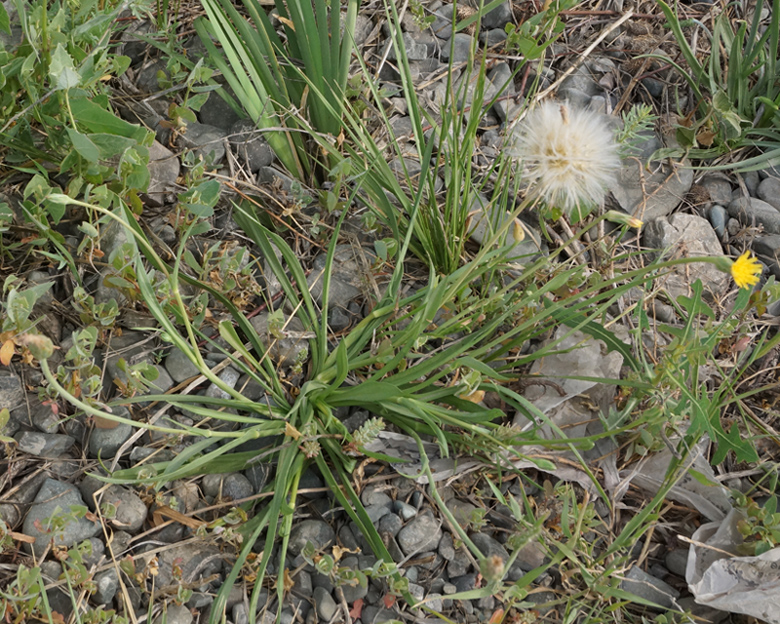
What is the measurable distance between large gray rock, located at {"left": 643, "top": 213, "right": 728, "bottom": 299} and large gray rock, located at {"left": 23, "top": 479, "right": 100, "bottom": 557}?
4.88 ft

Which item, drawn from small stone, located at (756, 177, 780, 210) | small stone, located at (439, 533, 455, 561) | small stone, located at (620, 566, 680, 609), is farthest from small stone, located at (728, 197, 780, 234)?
small stone, located at (439, 533, 455, 561)

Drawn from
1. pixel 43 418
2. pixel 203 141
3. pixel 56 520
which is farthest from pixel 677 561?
pixel 203 141

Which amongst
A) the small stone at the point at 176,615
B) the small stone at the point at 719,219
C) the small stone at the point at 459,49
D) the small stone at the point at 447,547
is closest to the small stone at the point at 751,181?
the small stone at the point at 719,219

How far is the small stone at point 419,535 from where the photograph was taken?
4.55 feet

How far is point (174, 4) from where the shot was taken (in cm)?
181

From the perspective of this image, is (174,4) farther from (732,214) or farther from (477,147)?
(732,214)

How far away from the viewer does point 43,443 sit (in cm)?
135

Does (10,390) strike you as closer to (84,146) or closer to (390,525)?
(84,146)

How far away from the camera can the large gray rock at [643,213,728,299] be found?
1787 millimetres

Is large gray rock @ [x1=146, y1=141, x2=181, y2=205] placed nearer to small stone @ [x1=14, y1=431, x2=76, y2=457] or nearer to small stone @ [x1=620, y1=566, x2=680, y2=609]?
small stone @ [x1=14, y1=431, x2=76, y2=457]

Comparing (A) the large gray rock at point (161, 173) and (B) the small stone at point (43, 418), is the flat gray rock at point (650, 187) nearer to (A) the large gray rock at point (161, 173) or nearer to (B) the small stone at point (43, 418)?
(A) the large gray rock at point (161, 173)

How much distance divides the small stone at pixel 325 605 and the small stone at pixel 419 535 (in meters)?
0.18

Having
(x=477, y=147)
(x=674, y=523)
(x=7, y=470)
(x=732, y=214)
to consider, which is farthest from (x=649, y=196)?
(x=7, y=470)

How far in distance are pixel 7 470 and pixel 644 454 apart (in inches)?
53.5
